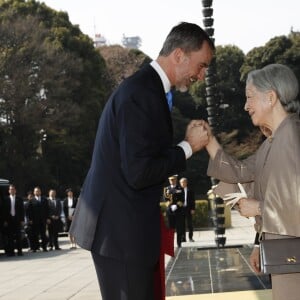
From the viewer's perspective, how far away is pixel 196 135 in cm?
386

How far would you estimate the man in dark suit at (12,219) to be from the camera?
21641mm

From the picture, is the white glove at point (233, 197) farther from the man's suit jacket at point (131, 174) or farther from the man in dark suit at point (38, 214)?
the man in dark suit at point (38, 214)

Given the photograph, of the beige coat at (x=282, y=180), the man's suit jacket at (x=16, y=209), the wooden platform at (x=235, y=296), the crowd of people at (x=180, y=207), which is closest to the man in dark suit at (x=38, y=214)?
the man's suit jacket at (x=16, y=209)

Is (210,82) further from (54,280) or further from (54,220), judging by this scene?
(54,220)

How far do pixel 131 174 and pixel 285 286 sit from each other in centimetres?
92

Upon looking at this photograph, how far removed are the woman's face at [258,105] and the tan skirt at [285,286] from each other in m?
0.59

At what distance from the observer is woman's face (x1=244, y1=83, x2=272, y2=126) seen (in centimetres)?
398

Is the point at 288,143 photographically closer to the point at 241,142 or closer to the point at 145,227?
the point at 145,227

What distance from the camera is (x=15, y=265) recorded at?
59.6ft

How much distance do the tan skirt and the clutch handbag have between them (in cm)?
4

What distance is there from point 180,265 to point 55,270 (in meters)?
2.87

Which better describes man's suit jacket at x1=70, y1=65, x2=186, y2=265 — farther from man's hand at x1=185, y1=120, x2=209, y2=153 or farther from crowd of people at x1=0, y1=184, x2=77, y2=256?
crowd of people at x1=0, y1=184, x2=77, y2=256

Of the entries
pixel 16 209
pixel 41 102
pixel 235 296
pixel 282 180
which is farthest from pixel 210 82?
pixel 41 102

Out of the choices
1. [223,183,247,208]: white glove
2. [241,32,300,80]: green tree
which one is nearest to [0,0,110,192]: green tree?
[241,32,300,80]: green tree
